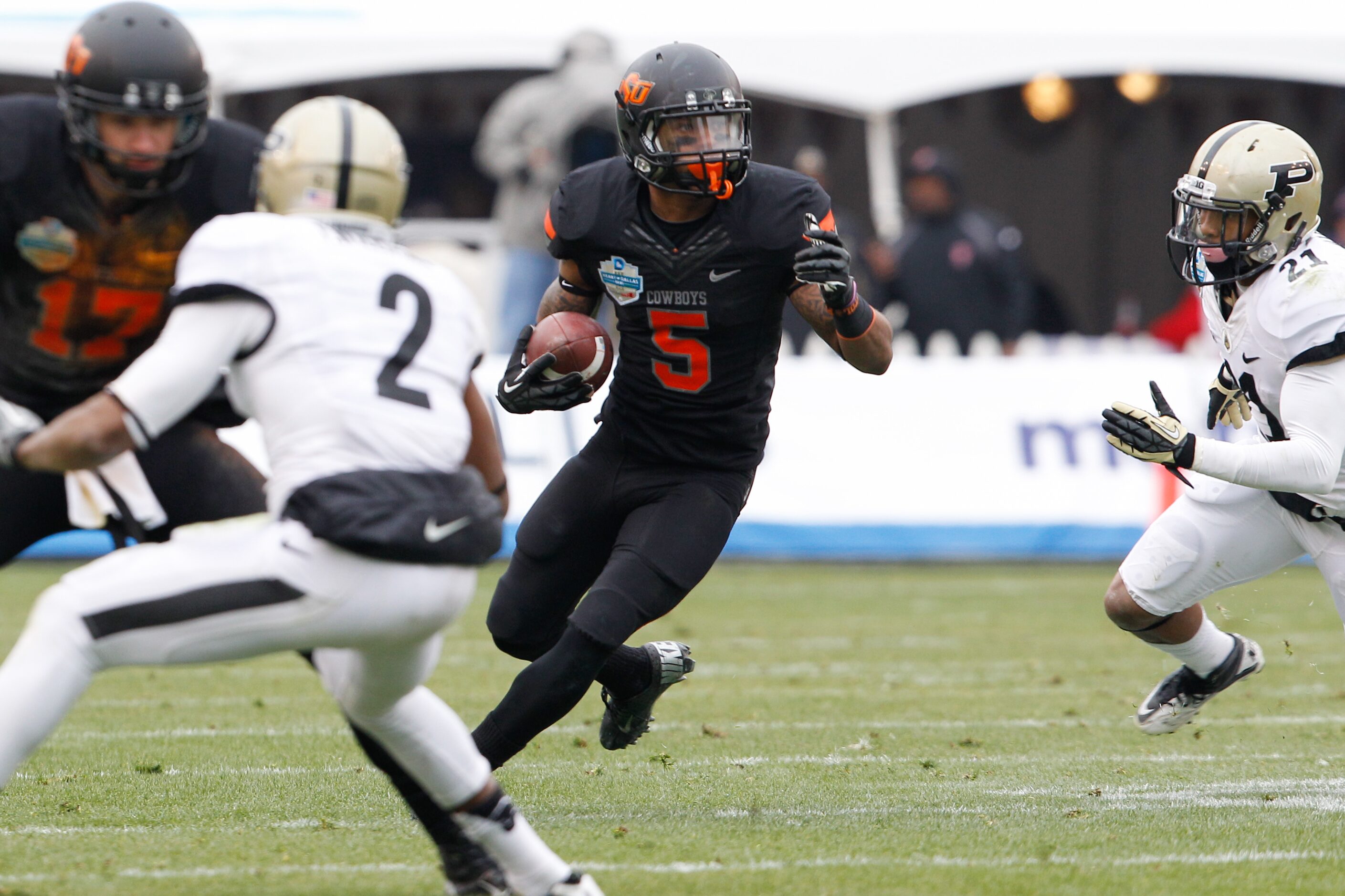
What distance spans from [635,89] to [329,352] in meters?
1.65

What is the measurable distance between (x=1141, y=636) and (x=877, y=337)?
1264mm

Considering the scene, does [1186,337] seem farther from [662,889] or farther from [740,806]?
[662,889]

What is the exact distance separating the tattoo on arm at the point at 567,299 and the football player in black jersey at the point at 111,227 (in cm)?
90

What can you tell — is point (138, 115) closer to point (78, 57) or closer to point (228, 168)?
point (78, 57)

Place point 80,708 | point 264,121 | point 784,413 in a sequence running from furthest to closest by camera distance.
Answer: point 264,121 < point 784,413 < point 80,708

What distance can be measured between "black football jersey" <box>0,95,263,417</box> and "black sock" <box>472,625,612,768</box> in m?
1.13

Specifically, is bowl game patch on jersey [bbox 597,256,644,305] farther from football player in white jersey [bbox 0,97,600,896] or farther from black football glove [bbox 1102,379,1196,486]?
football player in white jersey [bbox 0,97,600,896]

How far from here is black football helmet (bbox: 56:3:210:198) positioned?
3633 mm

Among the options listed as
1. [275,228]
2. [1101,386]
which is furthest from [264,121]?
[275,228]

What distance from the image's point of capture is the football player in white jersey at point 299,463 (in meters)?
3.02

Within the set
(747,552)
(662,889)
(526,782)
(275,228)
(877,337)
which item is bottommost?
(747,552)

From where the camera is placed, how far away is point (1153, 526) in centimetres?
493

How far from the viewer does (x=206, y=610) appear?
9.91ft

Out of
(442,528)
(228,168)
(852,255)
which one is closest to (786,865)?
(442,528)
